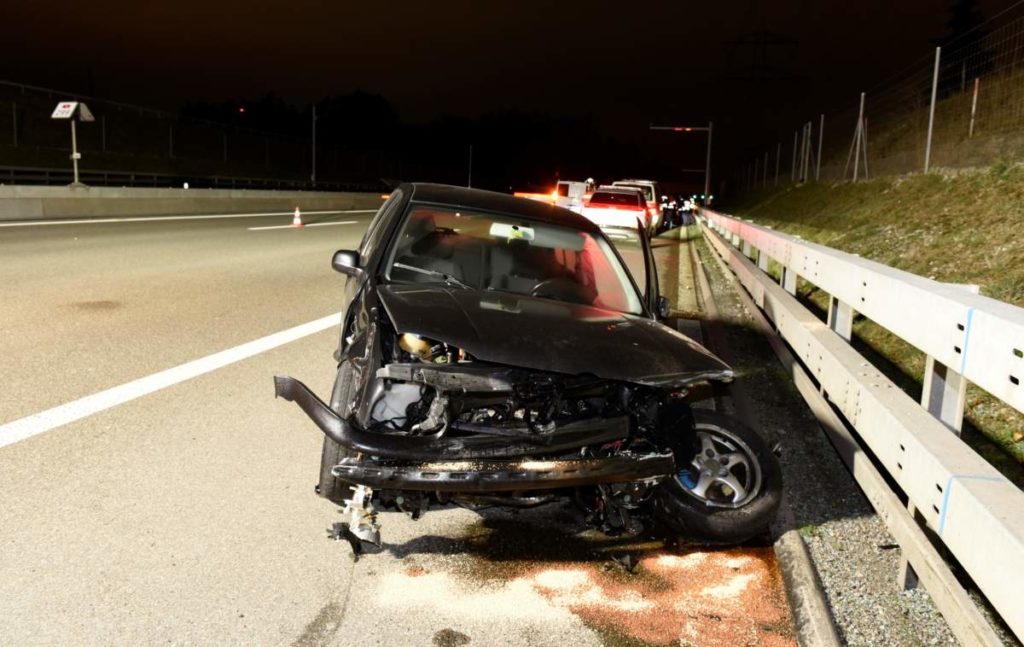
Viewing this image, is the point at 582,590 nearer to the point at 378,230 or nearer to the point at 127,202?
the point at 378,230

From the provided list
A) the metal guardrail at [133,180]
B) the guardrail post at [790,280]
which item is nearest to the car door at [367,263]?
the guardrail post at [790,280]

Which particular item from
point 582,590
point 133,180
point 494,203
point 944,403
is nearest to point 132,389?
point 494,203

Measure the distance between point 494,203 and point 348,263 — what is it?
44.8 inches

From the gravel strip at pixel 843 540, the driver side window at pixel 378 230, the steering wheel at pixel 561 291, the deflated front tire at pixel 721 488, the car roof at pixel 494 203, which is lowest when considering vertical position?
the gravel strip at pixel 843 540

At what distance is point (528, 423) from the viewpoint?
4066 millimetres

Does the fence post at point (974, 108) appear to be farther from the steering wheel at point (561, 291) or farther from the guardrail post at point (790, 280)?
the steering wheel at point (561, 291)

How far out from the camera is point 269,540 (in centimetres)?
422

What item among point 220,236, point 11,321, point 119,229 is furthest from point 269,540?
point 119,229

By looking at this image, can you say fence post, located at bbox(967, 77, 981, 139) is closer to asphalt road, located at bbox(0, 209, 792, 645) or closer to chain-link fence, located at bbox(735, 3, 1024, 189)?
chain-link fence, located at bbox(735, 3, 1024, 189)

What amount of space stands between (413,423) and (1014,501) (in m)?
2.36

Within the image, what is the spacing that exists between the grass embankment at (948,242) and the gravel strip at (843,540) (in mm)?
958

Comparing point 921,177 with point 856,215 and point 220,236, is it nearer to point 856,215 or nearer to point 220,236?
point 856,215

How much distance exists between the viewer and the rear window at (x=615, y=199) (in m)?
26.5

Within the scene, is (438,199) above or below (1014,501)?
above
